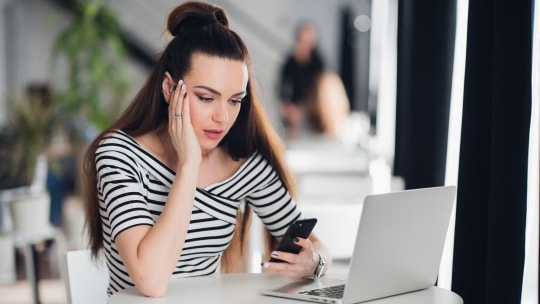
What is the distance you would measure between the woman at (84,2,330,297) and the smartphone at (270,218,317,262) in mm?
20

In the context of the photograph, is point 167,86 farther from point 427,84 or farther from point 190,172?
point 427,84

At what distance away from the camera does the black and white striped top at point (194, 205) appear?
182cm

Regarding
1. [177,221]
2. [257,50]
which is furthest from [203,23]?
[257,50]

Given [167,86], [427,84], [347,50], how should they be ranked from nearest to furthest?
[167,86] → [427,84] → [347,50]

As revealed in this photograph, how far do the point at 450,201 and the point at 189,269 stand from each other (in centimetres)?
73

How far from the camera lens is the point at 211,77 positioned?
1.93 meters

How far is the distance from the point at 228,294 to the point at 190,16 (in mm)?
751

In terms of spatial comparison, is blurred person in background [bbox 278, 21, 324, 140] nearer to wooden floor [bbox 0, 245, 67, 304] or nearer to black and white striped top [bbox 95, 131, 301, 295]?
wooden floor [bbox 0, 245, 67, 304]

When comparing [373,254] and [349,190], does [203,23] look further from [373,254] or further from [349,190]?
[349,190]

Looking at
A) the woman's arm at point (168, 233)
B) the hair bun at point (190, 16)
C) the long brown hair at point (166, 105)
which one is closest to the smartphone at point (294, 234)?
the woman's arm at point (168, 233)

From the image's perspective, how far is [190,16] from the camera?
80.3 inches

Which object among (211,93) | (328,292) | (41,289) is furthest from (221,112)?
(41,289)

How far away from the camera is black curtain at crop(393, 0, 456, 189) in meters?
3.25

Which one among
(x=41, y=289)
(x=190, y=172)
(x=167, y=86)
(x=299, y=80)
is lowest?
(x=41, y=289)
